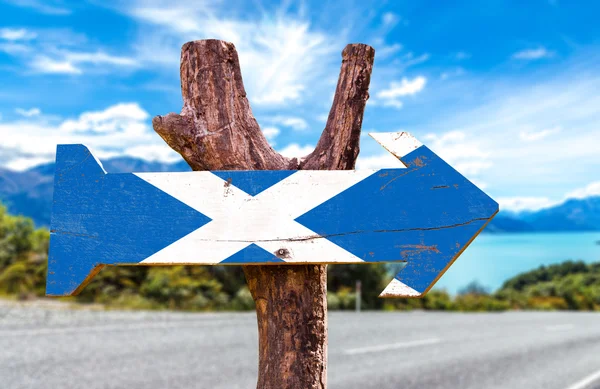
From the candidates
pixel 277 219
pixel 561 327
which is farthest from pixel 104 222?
pixel 561 327

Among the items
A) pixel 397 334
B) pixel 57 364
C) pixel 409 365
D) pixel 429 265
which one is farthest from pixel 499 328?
pixel 429 265

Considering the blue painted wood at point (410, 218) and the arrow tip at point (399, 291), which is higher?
the blue painted wood at point (410, 218)

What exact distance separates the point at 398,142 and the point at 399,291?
60 cm

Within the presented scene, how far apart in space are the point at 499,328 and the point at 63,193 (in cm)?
1236

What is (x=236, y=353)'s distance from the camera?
25.7 feet

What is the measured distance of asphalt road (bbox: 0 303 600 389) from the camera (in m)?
6.45

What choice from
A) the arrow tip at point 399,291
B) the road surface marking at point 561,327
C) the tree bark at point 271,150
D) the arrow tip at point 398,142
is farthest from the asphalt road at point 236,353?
the arrow tip at point 398,142

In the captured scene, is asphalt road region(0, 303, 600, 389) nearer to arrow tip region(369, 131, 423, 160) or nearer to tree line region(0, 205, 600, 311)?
tree line region(0, 205, 600, 311)

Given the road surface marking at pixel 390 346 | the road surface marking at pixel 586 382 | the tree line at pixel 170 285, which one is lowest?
the road surface marking at pixel 586 382

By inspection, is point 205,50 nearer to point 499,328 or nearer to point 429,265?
point 429,265

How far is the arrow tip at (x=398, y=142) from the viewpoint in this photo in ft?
6.58

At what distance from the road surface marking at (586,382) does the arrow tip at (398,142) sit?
6.78 meters

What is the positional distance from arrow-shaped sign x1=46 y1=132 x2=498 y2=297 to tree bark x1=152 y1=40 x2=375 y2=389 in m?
0.20

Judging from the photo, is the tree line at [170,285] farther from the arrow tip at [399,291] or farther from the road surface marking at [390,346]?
the arrow tip at [399,291]
